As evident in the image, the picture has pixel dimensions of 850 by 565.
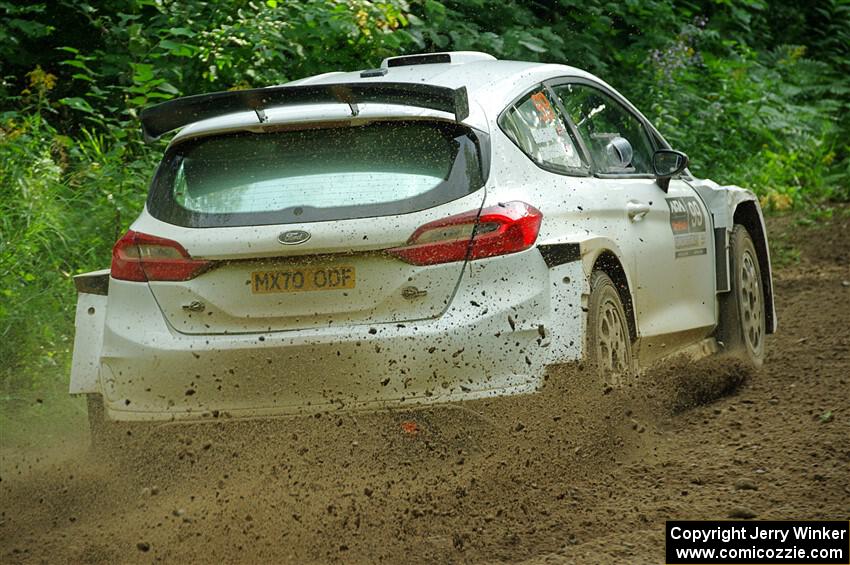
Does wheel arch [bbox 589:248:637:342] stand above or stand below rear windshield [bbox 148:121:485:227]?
below

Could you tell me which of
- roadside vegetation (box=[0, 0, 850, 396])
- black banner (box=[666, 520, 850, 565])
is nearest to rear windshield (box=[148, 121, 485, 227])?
black banner (box=[666, 520, 850, 565])

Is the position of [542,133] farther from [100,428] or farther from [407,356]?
[100,428]

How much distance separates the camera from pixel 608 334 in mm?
5531

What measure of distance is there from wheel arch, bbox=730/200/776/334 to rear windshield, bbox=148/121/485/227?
3.38m

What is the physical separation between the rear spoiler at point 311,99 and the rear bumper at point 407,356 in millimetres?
636

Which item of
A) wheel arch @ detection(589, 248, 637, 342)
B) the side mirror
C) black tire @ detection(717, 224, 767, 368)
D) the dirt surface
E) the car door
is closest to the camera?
the dirt surface

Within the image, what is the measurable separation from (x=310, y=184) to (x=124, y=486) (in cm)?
137

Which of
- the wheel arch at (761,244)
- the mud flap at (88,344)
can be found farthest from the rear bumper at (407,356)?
the wheel arch at (761,244)

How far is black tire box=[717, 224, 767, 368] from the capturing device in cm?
739

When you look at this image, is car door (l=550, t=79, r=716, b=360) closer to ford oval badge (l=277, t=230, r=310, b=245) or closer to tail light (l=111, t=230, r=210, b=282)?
ford oval badge (l=277, t=230, r=310, b=245)

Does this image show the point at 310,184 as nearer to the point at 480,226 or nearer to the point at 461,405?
the point at 480,226

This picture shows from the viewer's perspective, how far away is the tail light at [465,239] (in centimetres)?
488

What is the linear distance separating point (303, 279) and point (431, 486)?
875 mm

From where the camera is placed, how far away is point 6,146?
8.64 m
